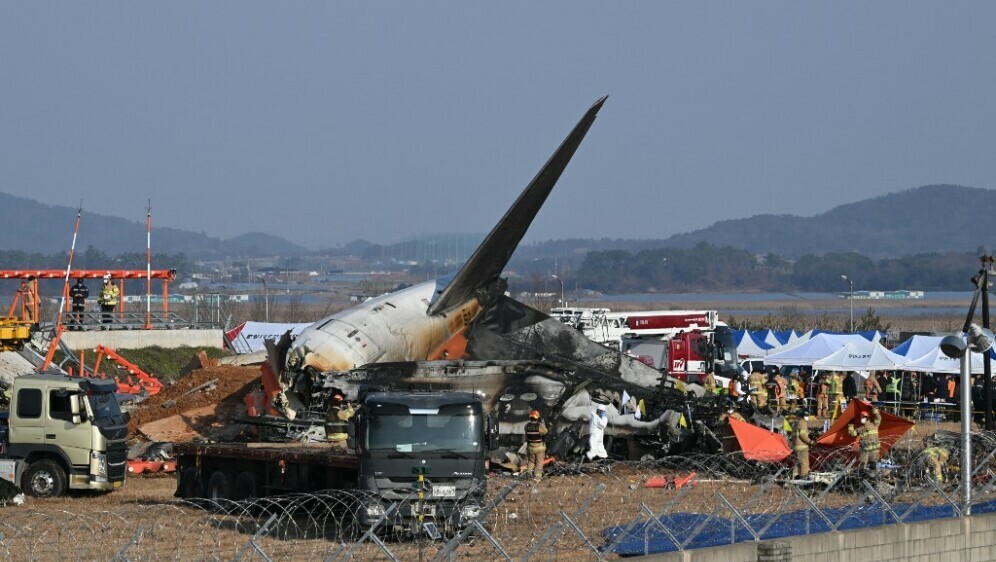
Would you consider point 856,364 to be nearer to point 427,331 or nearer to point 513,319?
point 513,319

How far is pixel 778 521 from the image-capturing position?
1736 cm

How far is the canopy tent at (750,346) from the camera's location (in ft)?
Answer: 205

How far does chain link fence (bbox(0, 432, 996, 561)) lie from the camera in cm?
1598

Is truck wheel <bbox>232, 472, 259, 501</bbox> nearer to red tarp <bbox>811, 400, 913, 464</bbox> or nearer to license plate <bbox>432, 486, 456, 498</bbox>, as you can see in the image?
license plate <bbox>432, 486, 456, 498</bbox>

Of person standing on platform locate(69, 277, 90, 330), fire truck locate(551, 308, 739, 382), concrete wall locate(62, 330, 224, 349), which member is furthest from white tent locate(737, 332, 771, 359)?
person standing on platform locate(69, 277, 90, 330)

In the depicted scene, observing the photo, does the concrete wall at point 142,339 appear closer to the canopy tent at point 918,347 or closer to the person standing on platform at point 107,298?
the person standing on platform at point 107,298

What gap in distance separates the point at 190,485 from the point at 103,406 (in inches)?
127

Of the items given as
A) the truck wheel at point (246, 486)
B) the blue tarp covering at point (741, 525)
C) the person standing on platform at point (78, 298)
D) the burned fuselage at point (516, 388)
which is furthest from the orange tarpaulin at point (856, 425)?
the person standing on platform at point (78, 298)

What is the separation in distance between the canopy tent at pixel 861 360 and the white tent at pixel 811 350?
6.66ft

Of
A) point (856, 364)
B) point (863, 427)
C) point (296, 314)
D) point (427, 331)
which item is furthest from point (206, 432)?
point (296, 314)

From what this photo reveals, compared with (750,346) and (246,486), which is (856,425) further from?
(750,346)

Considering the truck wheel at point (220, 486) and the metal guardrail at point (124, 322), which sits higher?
the metal guardrail at point (124, 322)

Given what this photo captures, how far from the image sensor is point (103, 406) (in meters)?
27.5

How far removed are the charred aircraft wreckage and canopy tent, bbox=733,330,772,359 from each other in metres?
23.5
